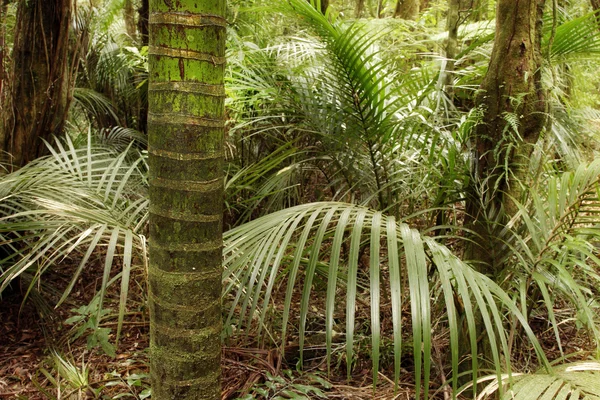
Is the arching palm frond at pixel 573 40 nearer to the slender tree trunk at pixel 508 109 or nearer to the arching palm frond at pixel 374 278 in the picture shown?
the slender tree trunk at pixel 508 109

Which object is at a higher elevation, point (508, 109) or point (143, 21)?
point (143, 21)

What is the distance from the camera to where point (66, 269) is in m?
2.75

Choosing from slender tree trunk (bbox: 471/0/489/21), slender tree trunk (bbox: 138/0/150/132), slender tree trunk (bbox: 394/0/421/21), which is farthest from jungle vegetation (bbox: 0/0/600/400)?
slender tree trunk (bbox: 394/0/421/21)

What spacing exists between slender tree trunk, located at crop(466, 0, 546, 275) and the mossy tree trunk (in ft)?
3.39

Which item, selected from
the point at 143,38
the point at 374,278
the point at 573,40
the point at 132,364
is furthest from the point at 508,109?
the point at 143,38

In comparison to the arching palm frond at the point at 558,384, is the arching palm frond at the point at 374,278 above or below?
above

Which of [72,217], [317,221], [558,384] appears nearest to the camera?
[558,384]

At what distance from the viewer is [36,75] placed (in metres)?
2.31

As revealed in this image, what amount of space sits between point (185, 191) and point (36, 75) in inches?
69.3

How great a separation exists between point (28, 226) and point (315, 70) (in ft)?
4.84

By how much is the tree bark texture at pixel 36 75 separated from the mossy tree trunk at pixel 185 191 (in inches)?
64.0

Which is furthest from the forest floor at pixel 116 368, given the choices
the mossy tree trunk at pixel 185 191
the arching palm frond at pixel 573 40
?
the arching palm frond at pixel 573 40

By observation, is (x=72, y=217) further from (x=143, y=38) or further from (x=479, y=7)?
(x=143, y=38)

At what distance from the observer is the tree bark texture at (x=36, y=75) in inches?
89.0
